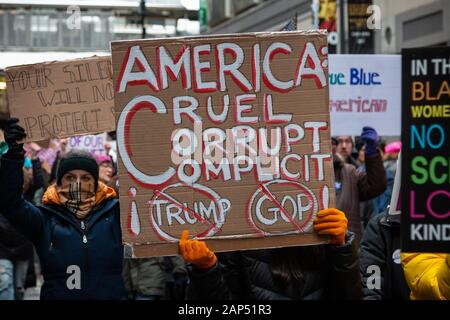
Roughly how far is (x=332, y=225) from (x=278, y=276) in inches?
14.2

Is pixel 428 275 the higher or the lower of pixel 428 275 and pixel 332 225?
the lower

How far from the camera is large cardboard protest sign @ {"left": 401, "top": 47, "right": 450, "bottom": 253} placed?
3668 millimetres

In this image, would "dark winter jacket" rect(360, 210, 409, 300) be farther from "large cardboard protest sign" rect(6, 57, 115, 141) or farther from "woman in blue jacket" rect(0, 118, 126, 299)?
"large cardboard protest sign" rect(6, 57, 115, 141)

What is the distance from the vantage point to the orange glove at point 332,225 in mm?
4504

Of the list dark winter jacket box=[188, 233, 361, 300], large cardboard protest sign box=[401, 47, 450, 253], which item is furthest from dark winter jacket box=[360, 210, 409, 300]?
large cardboard protest sign box=[401, 47, 450, 253]

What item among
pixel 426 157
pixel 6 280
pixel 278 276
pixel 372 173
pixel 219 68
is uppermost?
pixel 219 68

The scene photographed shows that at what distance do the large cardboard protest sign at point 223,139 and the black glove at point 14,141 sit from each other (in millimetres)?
789

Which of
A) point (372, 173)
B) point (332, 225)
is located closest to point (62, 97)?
point (332, 225)

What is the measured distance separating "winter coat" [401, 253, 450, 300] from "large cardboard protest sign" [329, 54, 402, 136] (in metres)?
5.07

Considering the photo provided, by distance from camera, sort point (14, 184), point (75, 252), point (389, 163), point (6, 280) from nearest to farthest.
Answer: point (14, 184) → point (75, 252) → point (6, 280) → point (389, 163)

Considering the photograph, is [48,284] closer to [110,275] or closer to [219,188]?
[110,275]

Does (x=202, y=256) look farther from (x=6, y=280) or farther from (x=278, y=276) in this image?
(x=6, y=280)

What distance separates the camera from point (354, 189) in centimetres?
873

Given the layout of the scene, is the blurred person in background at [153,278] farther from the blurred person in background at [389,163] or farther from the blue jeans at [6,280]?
the blurred person in background at [389,163]
